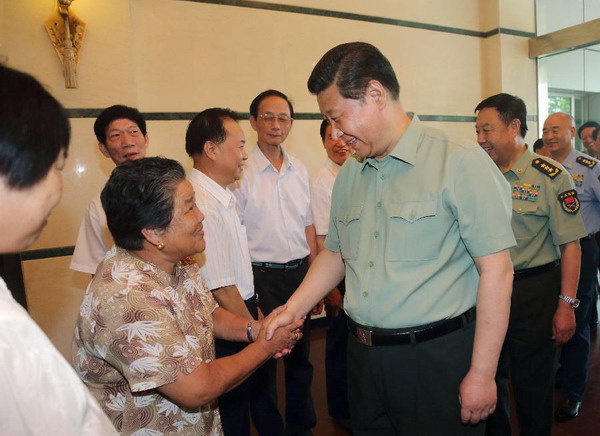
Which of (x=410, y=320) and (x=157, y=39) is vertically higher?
(x=157, y=39)

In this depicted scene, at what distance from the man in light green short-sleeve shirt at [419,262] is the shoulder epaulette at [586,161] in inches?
103

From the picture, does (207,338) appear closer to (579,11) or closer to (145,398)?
(145,398)

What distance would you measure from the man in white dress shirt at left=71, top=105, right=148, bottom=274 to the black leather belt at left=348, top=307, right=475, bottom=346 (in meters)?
1.59

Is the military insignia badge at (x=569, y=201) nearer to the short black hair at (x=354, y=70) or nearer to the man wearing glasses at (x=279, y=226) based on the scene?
the short black hair at (x=354, y=70)

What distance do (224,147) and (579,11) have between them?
4.86 meters

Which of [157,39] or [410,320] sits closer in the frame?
[410,320]

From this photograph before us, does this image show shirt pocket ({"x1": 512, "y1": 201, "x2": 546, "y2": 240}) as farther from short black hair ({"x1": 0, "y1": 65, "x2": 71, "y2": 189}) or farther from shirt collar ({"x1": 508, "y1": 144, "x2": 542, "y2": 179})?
short black hair ({"x1": 0, "y1": 65, "x2": 71, "y2": 189})

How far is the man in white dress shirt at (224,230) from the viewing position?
2.02m

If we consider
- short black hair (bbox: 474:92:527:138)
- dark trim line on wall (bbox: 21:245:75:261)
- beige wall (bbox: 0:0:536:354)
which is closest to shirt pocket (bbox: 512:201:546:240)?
short black hair (bbox: 474:92:527:138)

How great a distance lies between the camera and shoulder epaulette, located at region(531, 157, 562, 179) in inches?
→ 91.1

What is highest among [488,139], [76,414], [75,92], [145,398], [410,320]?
[75,92]

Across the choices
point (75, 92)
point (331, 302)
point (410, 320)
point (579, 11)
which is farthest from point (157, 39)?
point (579, 11)

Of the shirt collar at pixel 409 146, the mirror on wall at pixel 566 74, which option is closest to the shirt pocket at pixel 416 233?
the shirt collar at pixel 409 146

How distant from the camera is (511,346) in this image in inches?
89.0
